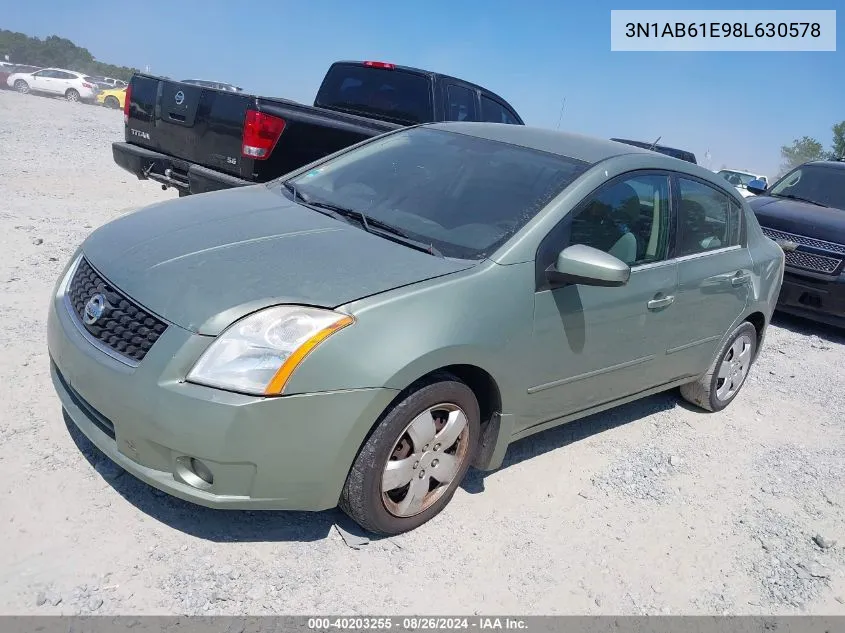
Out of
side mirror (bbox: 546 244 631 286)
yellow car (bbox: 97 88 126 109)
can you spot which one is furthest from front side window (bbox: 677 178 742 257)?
yellow car (bbox: 97 88 126 109)

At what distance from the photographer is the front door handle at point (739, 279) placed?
176 inches

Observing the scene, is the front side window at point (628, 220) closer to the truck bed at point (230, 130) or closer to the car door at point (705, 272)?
the car door at point (705, 272)

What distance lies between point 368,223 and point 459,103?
461 centimetres

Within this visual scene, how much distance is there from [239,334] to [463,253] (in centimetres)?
109

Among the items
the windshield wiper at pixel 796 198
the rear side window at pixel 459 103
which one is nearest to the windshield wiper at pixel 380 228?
the rear side window at pixel 459 103

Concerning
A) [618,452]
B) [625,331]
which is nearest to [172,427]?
[625,331]

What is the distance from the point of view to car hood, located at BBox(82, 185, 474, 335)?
266 centimetres

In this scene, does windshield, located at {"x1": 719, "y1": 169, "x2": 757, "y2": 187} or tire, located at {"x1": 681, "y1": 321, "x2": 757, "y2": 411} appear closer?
tire, located at {"x1": 681, "y1": 321, "x2": 757, "y2": 411}

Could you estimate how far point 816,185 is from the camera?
861 cm

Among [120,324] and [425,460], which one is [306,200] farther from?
[425,460]

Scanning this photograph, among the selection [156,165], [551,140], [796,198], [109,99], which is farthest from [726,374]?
[109,99]

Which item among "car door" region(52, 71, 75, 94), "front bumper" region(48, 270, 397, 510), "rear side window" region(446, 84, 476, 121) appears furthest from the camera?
"car door" region(52, 71, 75, 94)

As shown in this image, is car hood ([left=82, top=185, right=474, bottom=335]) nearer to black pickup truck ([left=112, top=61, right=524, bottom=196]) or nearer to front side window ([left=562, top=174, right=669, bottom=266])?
front side window ([left=562, top=174, right=669, bottom=266])

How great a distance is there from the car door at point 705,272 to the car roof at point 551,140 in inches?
19.4
